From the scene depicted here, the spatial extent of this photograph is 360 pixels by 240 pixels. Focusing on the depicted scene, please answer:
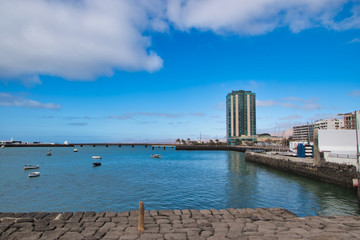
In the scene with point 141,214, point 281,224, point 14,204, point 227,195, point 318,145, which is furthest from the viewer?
point 318,145

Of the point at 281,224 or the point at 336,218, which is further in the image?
the point at 336,218

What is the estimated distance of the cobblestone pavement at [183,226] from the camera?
33.1ft

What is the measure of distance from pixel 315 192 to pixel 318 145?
11.3m

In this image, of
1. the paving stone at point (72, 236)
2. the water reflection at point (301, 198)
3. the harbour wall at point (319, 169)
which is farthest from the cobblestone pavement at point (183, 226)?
the harbour wall at point (319, 169)

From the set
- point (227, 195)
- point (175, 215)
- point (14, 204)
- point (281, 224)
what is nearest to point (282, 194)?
point (227, 195)

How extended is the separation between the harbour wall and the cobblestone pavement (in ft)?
57.1

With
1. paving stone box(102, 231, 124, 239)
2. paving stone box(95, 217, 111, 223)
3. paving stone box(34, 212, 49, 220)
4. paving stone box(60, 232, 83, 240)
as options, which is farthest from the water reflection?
paving stone box(34, 212, 49, 220)

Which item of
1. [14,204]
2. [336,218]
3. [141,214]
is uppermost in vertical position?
[141,214]

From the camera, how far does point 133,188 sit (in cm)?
2888

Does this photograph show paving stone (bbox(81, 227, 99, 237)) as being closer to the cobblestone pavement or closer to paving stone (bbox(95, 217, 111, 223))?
the cobblestone pavement

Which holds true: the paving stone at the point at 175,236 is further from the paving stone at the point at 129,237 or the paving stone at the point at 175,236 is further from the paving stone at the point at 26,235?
the paving stone at the point at 26,235

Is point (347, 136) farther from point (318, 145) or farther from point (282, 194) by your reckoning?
point (282, 194)

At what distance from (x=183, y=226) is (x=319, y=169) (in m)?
29.3

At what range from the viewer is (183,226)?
442 inches
